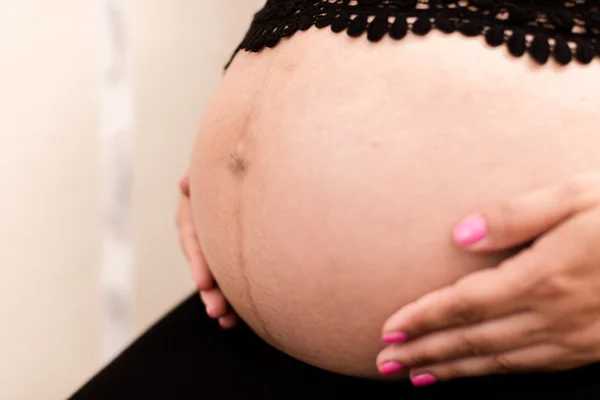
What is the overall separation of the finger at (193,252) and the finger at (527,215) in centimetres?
37

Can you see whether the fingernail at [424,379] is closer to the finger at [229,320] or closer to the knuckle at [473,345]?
the knuckle at [473,345]

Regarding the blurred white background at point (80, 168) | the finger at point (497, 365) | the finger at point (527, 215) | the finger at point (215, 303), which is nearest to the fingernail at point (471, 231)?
the finger at point (527, 215)

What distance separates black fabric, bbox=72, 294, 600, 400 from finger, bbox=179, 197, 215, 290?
88 millimetres

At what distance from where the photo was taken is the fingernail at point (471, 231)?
0.44 meters

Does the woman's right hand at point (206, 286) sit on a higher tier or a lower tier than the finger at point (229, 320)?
higher

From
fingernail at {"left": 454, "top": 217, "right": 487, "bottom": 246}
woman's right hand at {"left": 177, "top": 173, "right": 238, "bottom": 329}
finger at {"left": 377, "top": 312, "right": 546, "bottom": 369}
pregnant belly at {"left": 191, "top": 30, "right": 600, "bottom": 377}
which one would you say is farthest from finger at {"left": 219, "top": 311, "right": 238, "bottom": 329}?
fingernail at {"left": 454, "top": 217, "right": 487, "bottom": 246}

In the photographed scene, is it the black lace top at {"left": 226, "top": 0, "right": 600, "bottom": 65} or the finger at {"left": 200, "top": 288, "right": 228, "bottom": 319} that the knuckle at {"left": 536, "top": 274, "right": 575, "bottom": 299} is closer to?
the black lace top at {"left": 226, "top": 0, "right": 600, "bottom": 65}

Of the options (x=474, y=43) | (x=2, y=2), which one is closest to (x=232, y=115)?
(x=474, y=43)

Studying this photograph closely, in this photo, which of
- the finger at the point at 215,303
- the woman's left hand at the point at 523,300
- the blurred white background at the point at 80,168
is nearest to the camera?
the woman's left hand at the point at 523,300

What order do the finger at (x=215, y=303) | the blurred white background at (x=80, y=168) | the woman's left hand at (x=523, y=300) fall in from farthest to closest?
the blurred white background at (x=80, y=168), the finger at (x=215, y=303), the woman's left hand at (x=523, y=300)

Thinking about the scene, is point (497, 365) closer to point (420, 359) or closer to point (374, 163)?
point (420, 359)

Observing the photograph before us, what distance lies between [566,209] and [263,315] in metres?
0.31

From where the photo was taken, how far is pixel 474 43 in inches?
18.9

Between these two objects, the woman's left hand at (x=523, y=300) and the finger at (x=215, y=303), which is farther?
the finger at (x=215, y=303)
